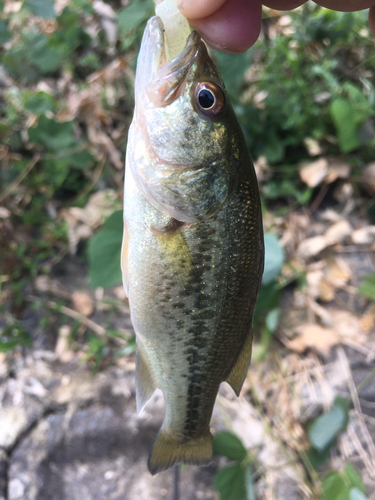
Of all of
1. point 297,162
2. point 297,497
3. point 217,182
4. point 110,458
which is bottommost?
point 297,497

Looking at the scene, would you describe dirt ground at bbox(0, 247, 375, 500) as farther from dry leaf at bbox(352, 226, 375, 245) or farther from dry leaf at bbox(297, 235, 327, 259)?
dry leaf at bbox(352, 226, 375, 245)

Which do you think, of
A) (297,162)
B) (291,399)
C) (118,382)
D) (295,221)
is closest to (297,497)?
(291,399)

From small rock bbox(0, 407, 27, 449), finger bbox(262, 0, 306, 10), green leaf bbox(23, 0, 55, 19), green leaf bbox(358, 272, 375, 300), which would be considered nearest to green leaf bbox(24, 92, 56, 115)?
green leaf bbox(23, 0, 55, 19)

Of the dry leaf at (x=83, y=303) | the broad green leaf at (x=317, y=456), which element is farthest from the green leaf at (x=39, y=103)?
the broad green leaf at (x=317, y=456)

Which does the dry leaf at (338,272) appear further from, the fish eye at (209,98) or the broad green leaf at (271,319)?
the fish eye at (209,98)

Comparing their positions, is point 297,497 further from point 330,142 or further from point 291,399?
point 330,142

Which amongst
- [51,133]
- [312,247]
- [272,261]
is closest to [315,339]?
[312,247]

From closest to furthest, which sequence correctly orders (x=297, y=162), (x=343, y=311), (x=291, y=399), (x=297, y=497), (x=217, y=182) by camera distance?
(x=217, y=182) < (x=297, y=497) < (x=291, y=399) < (x=343, y=311) < (x=297, y=162)

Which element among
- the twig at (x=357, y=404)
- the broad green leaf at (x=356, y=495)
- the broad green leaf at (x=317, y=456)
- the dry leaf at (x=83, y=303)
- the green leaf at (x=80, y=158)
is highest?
the green leaf at (x=80, y=158)

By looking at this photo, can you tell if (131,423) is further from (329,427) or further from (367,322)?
(367,322)
